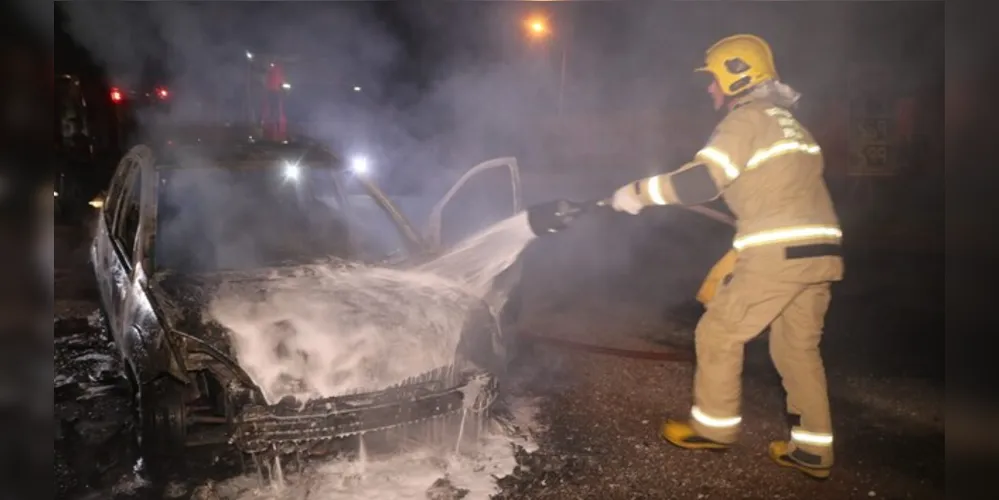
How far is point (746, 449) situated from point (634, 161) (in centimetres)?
1076

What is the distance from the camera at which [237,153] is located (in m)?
4.51

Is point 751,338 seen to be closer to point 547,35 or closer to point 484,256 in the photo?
point 484,256

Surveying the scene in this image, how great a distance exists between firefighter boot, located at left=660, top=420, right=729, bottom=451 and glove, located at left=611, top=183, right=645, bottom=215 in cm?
116

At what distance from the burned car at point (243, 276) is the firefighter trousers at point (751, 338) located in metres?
1.08

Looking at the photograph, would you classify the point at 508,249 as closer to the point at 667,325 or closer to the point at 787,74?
the point at 667,325

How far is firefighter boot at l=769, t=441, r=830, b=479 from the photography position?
349 centimetres

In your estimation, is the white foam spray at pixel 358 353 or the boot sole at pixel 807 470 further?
the boot sole at pixel 807 470

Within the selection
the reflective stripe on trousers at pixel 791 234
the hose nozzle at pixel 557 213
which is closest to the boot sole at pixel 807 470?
the reflective stripe on trousers at pixel 791 234

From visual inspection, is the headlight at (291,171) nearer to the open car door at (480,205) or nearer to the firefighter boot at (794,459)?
the firefighter boot at (794,459)

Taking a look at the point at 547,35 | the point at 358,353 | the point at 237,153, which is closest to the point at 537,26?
the point at 547,35

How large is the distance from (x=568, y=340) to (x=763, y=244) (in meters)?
2.63

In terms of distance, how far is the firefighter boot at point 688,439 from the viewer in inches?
144

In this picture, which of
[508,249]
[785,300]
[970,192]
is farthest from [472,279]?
[970,192]

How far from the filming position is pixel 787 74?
36.9 feet
